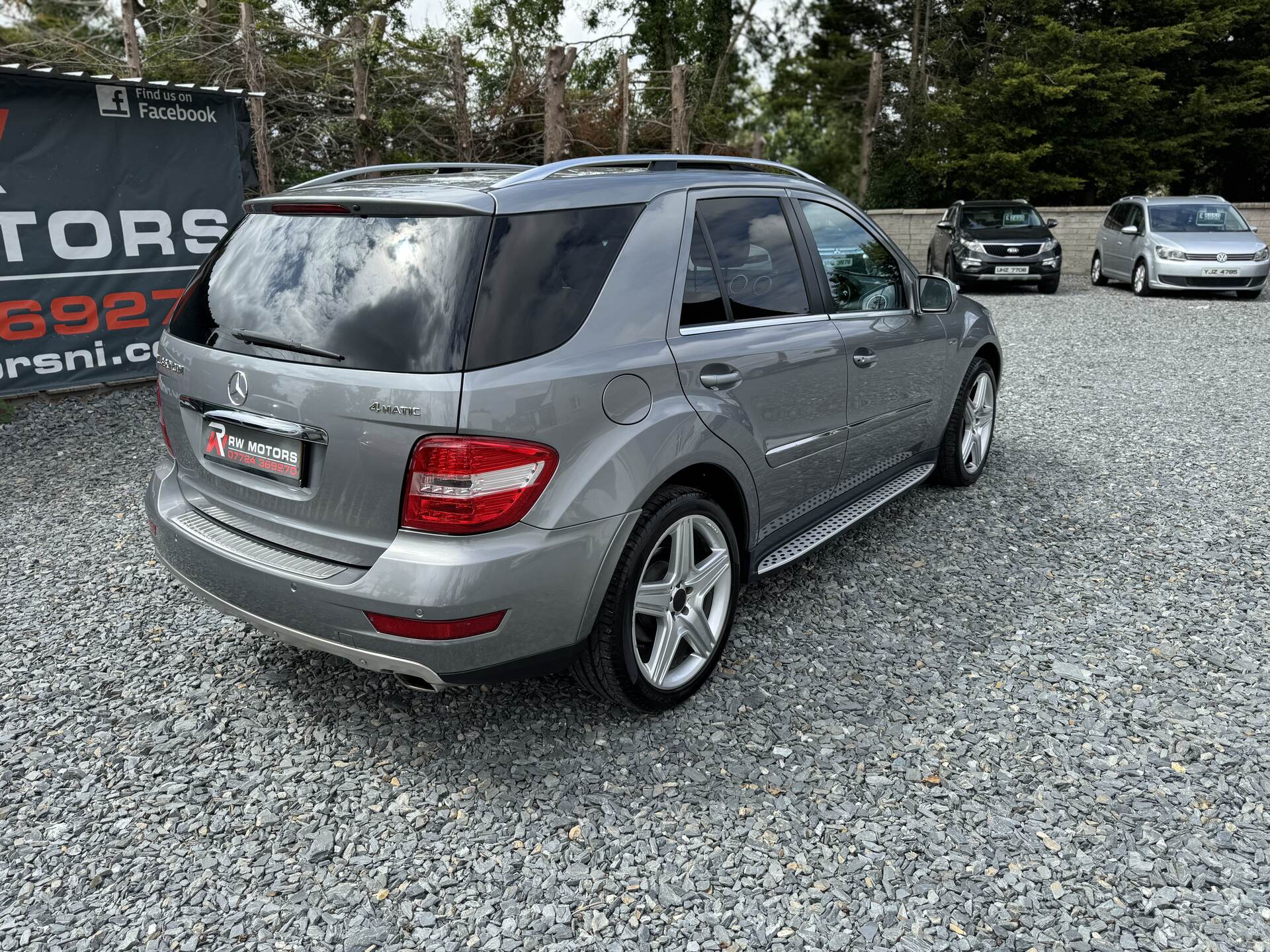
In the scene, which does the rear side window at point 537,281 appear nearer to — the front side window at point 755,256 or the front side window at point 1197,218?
the front side window at point 755,256

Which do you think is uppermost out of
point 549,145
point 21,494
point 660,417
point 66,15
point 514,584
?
point 66,15

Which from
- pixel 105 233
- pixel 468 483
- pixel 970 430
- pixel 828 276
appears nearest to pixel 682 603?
pixel 468 483

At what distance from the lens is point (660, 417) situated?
2949mm

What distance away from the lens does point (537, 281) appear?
2709 mm

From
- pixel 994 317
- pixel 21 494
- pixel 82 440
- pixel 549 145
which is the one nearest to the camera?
pixel 21 494

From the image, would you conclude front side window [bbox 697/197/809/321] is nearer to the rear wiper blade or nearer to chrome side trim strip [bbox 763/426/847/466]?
chrome side trim strip [bbox 763/426/847/466]

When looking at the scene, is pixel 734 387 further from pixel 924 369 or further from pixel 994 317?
pixel 994 317

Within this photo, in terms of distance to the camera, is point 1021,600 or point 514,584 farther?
point 1021,600

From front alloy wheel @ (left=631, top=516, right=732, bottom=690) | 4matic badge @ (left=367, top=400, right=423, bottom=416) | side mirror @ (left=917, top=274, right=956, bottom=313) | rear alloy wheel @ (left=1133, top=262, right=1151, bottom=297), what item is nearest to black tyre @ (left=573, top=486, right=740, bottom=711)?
front alloy wheel @ (left=631, top=516, right=732, bottom=690)

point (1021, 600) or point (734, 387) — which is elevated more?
point (734, 387)

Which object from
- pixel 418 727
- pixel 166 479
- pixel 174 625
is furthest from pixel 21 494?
pixel 418 727

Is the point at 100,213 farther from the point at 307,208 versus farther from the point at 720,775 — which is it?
the point at 720,775

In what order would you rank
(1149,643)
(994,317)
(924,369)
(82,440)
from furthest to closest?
(994,317)
(82,440)
(924,369)
(1149,643)

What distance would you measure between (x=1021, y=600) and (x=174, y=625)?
12.0ft
